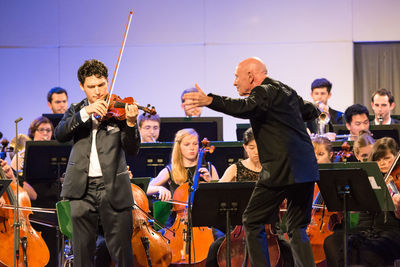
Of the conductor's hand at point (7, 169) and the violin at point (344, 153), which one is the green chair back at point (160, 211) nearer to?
the conductor's hand at point (7, 169)

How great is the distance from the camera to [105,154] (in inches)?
123

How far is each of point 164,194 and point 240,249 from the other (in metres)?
0.77

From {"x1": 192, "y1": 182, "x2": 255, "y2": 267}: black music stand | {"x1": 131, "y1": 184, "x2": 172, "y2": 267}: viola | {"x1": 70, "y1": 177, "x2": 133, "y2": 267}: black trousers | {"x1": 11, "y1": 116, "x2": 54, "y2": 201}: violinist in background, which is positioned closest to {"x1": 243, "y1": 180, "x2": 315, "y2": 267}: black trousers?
{"x1": 192, "y1": 182, "x2": 255, "y2": 267}: black music stand

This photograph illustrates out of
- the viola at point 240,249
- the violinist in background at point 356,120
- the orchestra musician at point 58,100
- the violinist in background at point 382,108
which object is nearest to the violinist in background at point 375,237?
the viola at point 240,249

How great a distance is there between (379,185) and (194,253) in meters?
1.39

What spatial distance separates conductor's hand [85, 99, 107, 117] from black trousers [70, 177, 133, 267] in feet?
1.18

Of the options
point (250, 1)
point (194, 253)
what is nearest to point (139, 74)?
point (250, 1)

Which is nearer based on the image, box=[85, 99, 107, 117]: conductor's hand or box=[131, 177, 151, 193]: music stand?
box=[85, 99, 107, 117]: conductor's hand

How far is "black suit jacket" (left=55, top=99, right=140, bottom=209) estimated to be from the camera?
308cm

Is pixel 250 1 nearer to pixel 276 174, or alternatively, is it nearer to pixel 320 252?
pixel 320 252

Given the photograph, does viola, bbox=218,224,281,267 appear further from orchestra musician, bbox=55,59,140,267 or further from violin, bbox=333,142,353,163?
orchestra musician, bbox=55,59,140,267

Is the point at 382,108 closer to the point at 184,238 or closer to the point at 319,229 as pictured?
the point at 319,229

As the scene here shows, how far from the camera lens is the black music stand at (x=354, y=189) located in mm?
3629

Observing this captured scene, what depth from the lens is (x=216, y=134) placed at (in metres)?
5.16
